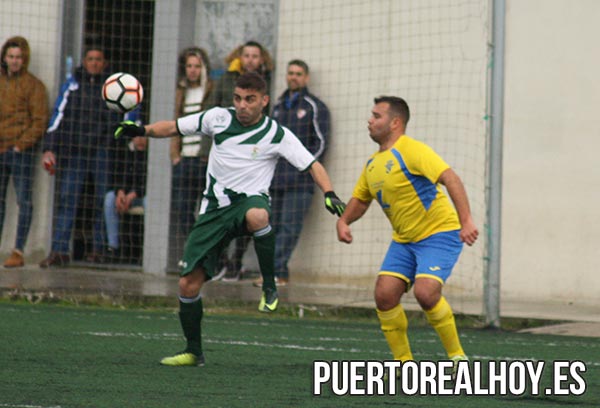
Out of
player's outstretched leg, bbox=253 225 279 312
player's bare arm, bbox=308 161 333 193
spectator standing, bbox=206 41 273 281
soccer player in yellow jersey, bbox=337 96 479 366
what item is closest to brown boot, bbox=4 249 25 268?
spectator standing, bbox=206 41 273 281

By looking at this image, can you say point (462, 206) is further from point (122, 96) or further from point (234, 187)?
point (122, 96)

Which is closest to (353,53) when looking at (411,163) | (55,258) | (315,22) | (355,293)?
(315,22)

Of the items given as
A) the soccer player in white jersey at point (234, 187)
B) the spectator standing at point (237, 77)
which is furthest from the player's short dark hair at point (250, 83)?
the spectator standing at point (237, 77)

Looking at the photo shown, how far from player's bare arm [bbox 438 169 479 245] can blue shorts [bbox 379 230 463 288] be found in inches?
12.0

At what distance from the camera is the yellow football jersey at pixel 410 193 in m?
8.35

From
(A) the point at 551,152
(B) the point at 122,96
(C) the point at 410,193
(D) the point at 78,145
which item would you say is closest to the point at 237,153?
(B) the point at 122,96

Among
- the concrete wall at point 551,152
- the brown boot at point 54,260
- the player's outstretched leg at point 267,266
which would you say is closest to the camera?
the player's outstretched leg at point 267,266

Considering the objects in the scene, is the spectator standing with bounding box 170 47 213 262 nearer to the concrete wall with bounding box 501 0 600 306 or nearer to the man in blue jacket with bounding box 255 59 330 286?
the man in blue jacket with bounding box 255 59 330 286

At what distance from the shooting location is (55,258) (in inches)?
595

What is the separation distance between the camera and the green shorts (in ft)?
28.2

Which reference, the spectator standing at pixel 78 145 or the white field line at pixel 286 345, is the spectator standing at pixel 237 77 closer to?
the spectator standing at pixel 78 145

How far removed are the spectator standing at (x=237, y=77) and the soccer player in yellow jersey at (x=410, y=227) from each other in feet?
18.6

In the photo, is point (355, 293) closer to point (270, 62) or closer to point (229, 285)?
point (229, 285)

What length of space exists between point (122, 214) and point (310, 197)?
2.21m
